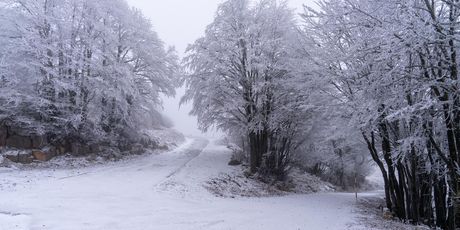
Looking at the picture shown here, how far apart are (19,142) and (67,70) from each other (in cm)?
453

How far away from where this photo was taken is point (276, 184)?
17969mm

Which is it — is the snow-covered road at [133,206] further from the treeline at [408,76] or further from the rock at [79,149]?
the rock at [79,149]

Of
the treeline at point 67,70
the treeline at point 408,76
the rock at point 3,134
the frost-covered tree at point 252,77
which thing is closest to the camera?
the treeline at point 408,76

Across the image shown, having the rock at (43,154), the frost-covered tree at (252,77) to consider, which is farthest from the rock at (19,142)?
the frost-covered tree at (252,77)

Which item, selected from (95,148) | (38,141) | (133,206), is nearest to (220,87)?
(95,148)

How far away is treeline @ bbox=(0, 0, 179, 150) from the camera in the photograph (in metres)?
17.2

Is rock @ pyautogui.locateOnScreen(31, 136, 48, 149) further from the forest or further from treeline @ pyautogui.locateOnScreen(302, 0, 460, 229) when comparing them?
treeline @ pyautogui.locateOnScreen(302, 0, 460, 229)

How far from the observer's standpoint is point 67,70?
18.5 metres

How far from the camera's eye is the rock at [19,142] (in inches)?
663

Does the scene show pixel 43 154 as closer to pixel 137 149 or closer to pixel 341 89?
pixel 137 149

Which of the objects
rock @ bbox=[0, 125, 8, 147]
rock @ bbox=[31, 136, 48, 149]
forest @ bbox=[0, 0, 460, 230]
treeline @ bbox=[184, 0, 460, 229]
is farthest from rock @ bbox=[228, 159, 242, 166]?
rock @ bbox=[0, 125, 8, 147]

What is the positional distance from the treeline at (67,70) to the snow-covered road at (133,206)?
4.38 meters

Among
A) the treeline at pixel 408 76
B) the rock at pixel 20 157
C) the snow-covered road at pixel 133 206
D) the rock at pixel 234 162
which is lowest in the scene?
the snow-covered road at pixel 133 206

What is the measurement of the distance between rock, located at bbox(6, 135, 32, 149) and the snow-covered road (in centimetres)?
313
